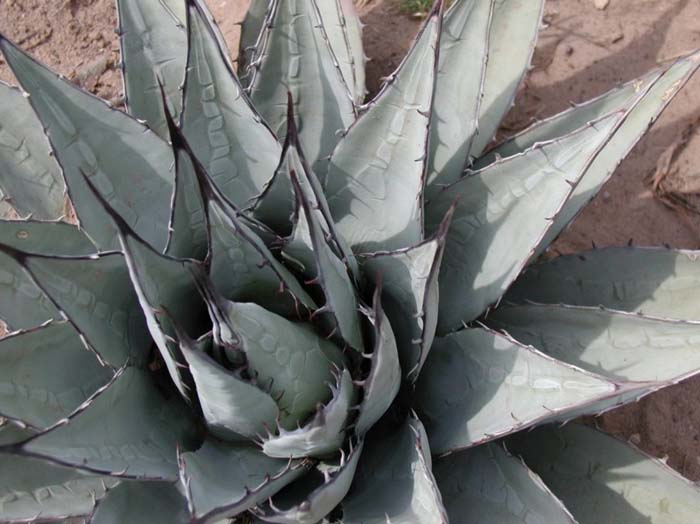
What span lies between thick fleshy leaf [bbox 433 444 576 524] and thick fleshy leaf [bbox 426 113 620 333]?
29 centimetres

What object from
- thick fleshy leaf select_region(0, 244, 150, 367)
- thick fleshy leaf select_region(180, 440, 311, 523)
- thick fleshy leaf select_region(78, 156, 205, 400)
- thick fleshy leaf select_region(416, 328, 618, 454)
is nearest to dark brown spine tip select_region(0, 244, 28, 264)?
thick fleshy leaf select_region(0, 244, 150, 367)

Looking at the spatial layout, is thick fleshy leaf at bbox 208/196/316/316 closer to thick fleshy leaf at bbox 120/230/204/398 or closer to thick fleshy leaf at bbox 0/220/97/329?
thick fleshy leaf at bbox 120/230/204/398

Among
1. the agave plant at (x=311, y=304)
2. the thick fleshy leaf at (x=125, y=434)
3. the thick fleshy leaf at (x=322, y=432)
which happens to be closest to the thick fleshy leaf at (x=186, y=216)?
the agave plant at (x=311, y=304)

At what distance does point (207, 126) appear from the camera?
1.49 metres

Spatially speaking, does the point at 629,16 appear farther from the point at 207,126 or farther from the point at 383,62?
the point at 207,126

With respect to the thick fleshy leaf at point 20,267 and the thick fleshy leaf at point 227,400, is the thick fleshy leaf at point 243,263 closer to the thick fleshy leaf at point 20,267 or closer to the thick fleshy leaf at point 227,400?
the thick fleshy leaf at point 227,400

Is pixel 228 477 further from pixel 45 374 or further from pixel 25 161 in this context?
pixel 25 161

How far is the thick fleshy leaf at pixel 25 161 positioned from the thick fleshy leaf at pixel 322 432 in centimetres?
94

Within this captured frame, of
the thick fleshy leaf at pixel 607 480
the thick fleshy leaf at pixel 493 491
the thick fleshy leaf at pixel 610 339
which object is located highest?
the thick fleshy leaf at pixel 610 339

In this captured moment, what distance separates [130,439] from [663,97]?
1251mm

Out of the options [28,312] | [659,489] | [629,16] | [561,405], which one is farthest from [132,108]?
[629,16]

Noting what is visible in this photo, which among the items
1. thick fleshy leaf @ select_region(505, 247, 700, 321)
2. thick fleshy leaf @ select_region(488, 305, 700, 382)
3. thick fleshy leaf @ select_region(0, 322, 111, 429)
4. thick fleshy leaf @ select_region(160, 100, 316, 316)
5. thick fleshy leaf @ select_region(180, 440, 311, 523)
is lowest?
thick fleshy leaf @ select_region(505, 247, 700, 321)

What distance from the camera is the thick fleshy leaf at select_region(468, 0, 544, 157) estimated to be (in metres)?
1.90

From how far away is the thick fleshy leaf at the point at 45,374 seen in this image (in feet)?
4.28
